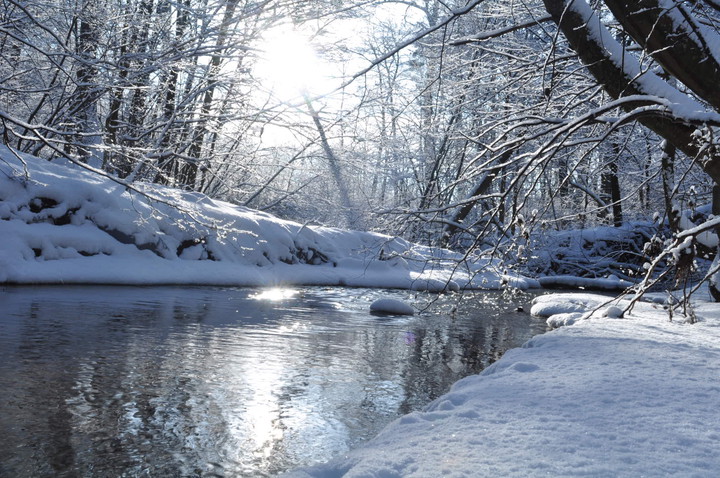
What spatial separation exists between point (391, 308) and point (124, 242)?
210 inches

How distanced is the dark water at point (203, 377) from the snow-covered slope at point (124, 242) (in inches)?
46.7

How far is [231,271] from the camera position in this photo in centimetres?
1283

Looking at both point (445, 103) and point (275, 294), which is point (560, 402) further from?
point (275, 294)

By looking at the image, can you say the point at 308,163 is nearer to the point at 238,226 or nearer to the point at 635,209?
the point at 238,226

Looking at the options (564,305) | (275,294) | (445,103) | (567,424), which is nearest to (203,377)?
(567,424)

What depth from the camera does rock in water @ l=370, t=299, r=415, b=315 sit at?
10.2 meters

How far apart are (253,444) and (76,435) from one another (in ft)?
3.34

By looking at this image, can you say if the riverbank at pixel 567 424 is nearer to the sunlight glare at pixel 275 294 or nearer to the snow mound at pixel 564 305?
the snow mound at pixel 564 305

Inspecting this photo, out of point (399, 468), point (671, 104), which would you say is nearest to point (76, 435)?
point (399, 468)

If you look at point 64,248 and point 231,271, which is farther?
point 231,271

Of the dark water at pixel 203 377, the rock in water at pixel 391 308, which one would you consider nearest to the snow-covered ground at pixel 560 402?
the dark water at pixel 203 377

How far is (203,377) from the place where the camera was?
5102mm

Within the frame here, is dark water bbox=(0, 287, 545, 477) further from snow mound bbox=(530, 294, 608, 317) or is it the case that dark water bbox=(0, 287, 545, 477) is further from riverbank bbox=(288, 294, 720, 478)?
snow mound bbox=(530, 294, 608, 317)

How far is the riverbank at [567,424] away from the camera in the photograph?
2.35m
